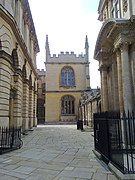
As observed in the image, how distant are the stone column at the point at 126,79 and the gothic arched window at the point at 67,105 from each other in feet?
108

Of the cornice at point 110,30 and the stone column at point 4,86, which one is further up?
the cornice at point 110,30

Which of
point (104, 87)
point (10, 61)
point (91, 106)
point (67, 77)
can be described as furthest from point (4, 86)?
point (67, 77)

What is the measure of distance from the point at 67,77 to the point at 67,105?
20.2ft

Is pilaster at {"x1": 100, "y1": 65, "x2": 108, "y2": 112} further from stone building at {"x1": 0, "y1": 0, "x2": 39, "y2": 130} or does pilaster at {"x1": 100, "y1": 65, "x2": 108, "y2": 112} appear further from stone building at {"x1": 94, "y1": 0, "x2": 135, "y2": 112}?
stone building at {"x1": 0, "y1": 0, "x2": 39, "y2": 130}

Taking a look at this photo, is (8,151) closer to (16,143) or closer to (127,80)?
(16,143)

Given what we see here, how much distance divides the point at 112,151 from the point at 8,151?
4990 millimetres

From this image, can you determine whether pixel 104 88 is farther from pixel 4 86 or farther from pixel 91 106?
pixel 91 106

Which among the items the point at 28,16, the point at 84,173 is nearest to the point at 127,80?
the point at 84,173

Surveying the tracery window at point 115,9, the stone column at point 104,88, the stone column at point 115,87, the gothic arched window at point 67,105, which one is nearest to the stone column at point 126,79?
the stone column at point 115,87

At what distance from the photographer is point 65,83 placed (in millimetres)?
45281

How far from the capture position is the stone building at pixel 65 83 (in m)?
43.3

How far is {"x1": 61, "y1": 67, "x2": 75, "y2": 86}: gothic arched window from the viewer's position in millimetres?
45312

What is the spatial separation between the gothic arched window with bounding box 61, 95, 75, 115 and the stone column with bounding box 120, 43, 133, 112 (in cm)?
3286

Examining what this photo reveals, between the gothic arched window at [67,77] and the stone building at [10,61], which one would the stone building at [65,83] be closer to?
the gothic arched window at [67,77]
